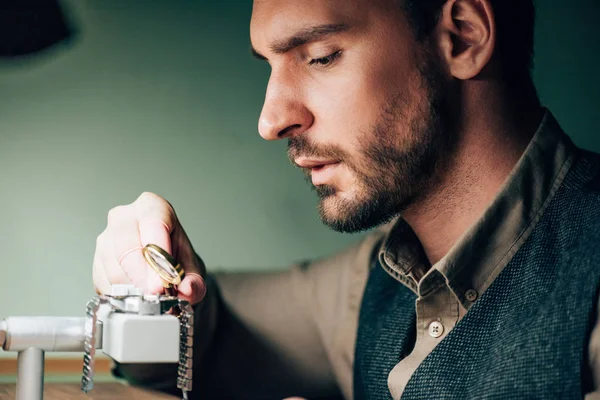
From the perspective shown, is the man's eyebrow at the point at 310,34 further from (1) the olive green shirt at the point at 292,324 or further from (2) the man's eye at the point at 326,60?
(1) the olive green shirt at the point at 292,324

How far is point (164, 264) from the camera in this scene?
2.71 feet

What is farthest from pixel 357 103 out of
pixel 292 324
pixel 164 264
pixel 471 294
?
pixel 292 324

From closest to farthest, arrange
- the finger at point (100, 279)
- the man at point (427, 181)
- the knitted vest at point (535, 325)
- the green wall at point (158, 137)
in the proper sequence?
1. the knitted vest at point (535, 325)
2. the man at point (427, 181)
3. the finger at point (100, 279)
4. the green wall at point (158, 137)

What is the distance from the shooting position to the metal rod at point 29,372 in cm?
76

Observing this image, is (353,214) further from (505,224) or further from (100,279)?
(100,279)

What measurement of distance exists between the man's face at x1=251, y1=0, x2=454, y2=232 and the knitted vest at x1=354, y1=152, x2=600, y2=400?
204 mm

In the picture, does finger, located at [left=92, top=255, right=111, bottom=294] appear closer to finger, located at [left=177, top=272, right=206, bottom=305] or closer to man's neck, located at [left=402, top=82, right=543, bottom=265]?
finger, located at [left=177, top=272, right=206, bottom=305]

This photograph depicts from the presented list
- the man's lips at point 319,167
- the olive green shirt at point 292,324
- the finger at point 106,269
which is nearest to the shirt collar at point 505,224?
the olive green shirt at point 292,324

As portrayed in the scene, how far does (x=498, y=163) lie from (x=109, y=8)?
3.04ft

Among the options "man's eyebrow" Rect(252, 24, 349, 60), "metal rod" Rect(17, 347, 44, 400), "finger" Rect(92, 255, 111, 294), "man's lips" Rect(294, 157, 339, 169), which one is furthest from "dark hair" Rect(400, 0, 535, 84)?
"metal rod" Rect(17, 347, 44, 400)

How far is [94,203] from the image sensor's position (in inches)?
61.6

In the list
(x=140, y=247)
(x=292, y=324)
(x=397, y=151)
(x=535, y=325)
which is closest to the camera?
(x=535, y=325)

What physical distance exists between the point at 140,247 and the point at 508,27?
68cm

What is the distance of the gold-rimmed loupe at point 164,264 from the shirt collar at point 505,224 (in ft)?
1.31
